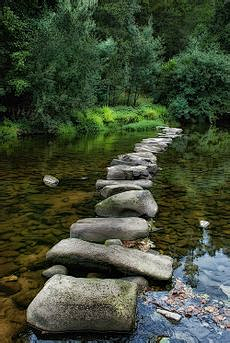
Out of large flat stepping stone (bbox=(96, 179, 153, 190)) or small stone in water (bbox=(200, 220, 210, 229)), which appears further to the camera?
large flat stepping stone (bbox=(96, 179, 153, 190))

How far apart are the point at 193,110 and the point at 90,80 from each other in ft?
38.0

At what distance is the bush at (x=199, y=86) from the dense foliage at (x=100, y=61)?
0.07 m

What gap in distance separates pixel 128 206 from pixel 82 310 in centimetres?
302

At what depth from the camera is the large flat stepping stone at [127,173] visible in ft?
29.9

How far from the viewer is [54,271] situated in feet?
15.5

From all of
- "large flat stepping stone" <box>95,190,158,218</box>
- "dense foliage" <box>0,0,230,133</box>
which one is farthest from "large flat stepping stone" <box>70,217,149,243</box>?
"dense foliage" <box>0,0,230,133</box>

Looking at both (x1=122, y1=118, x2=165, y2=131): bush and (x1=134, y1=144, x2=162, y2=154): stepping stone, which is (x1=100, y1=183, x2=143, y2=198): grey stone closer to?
(x1=134, y1=144, x2=162, y2=154): stepping stone

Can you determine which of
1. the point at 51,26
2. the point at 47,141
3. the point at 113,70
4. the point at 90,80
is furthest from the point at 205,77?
the point at 47,141

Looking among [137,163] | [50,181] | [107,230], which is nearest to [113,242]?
[107,230]

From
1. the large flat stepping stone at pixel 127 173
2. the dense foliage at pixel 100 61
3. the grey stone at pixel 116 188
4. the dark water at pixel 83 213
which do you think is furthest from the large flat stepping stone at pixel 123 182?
the dense foliage at pixel 100 61

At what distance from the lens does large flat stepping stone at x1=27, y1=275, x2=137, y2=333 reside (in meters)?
3.67

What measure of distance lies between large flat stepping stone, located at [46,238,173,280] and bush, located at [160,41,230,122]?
25572 millimetres

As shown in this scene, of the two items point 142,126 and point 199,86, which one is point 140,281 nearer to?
point 142,126

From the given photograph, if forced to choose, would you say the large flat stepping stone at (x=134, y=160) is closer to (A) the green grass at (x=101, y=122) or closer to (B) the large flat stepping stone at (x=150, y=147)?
(B) the large flat stepping stone at (x=150, y=147)
